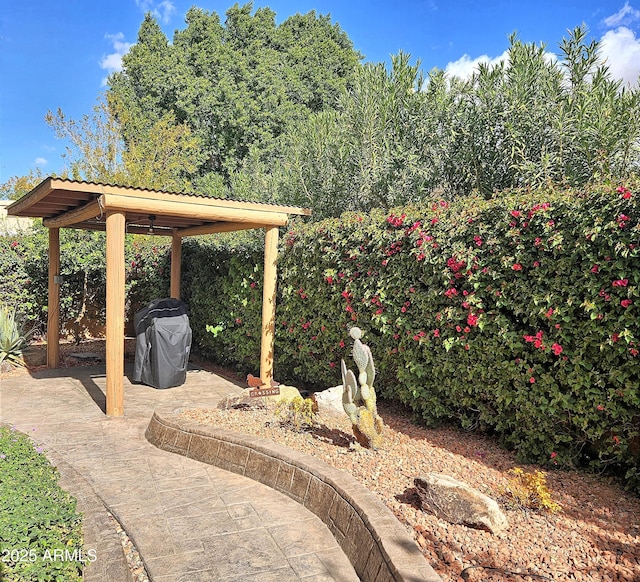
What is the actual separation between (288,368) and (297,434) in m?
2.81

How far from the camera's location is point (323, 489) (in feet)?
11.0

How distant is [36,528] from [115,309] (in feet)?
11.6

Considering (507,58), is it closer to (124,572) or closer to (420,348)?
(420,348)

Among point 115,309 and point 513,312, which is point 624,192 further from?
point 115,309

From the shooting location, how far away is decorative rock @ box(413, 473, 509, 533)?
2.81 metres

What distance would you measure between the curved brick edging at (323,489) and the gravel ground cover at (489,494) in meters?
0.19

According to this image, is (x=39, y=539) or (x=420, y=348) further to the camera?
(x=420, y=348)

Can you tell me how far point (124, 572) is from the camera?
103 inches

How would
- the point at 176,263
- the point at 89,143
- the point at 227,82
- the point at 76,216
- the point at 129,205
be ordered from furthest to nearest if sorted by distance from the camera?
the point at 227,82, the point at 89,143, the point at 176,263, the point at 76,216, the point at 129,205

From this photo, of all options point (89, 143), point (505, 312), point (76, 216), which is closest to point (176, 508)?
point (505, 312)

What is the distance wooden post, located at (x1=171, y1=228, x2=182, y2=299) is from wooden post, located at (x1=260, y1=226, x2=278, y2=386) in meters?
2.67

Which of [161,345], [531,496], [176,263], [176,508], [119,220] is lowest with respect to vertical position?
[176,508]

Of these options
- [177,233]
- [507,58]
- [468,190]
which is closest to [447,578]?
[468,190]

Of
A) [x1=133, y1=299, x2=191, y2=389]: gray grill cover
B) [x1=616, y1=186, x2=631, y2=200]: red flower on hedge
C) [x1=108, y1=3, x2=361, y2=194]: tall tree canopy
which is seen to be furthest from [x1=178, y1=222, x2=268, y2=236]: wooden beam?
[x1=108, y1=3, x2=361, y2=194]: tall tree canopy
